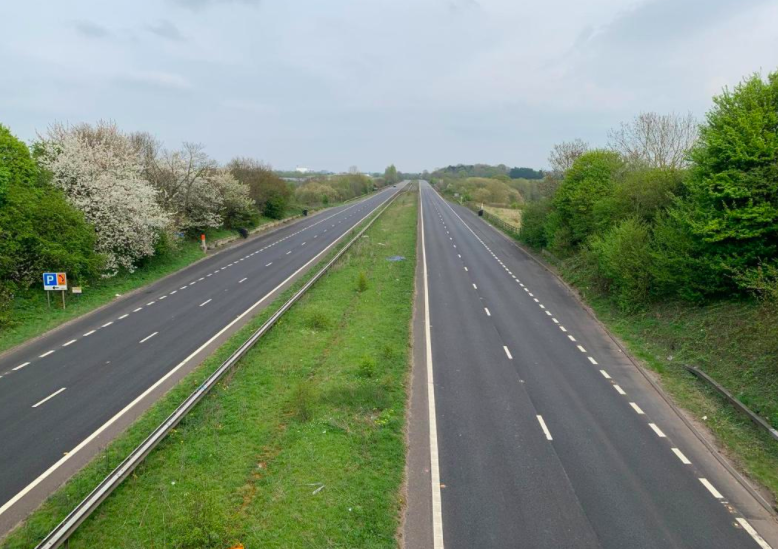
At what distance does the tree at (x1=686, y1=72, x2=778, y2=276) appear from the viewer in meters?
18.4

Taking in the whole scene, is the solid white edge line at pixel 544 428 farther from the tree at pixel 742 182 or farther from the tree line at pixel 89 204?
the tree line at pixel 89 204

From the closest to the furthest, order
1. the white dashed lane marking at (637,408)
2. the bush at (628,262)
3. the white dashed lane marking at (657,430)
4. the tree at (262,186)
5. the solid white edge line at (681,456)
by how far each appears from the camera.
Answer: the solid white edge line at (681,456) < the white dashed lane marking at (657,430) < the white dashed lane marking at (637,408) < the bush at (628,262) < the tree at (262,186)

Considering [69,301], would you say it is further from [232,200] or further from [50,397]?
[232,200]

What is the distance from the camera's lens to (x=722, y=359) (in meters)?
16.9

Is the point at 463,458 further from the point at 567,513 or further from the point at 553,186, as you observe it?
the point at 553,186

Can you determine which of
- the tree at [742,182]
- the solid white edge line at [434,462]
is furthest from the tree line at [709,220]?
the solid white edge line at [434,462]

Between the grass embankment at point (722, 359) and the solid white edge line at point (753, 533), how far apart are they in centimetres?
143

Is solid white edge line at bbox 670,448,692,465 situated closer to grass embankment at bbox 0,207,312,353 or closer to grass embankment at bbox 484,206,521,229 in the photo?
grass embankment at bbox 0,207,312,353

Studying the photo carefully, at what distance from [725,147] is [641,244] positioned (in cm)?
649

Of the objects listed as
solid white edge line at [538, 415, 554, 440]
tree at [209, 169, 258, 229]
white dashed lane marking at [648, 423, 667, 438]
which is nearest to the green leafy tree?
white dashed lane marking at [648, 423, 667, 438]

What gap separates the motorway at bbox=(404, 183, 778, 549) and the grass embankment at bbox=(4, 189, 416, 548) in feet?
3.06

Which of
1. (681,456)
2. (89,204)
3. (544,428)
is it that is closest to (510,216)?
(89,204)

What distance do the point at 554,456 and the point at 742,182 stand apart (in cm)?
1495

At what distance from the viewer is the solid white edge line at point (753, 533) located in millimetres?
9047
